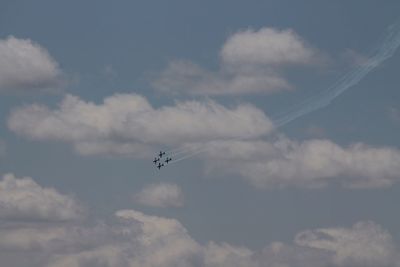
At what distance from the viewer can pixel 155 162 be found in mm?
160000
